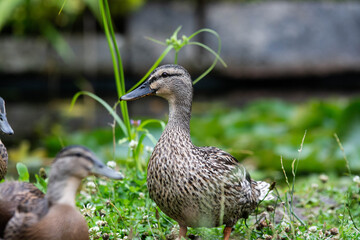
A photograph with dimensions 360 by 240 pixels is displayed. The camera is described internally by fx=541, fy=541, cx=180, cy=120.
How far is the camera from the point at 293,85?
33.0 feet

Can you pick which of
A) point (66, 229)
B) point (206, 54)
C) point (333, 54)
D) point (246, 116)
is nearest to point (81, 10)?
point (206, 54)

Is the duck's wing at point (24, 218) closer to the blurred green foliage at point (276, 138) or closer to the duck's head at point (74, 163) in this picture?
the duck's head at point (74, 163)

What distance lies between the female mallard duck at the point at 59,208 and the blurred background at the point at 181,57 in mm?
4870

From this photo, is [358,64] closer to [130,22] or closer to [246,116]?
[246,116]

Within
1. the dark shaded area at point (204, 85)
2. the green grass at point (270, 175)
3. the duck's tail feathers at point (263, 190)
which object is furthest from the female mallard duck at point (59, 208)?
the dark shaded area at point (204, 85)

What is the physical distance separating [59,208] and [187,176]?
82 cm

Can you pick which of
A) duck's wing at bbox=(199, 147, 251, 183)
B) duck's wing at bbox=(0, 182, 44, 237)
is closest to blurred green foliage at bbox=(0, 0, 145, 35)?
duck's wing at bbox=(199, 147, 251, 183)

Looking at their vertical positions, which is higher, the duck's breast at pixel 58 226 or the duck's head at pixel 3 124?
the duck's head at pixel 3 124

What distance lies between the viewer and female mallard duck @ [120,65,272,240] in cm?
302

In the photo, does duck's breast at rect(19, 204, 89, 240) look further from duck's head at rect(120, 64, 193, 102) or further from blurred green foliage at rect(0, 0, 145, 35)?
blurred green foliage at rect(0, 0, 145, 35)

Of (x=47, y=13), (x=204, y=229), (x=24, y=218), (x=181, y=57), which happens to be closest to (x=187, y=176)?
(x=204, y=229)

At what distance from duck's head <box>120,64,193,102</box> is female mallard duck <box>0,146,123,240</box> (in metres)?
0.88

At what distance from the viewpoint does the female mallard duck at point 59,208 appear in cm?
→ 245

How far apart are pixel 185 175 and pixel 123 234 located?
55 cm
